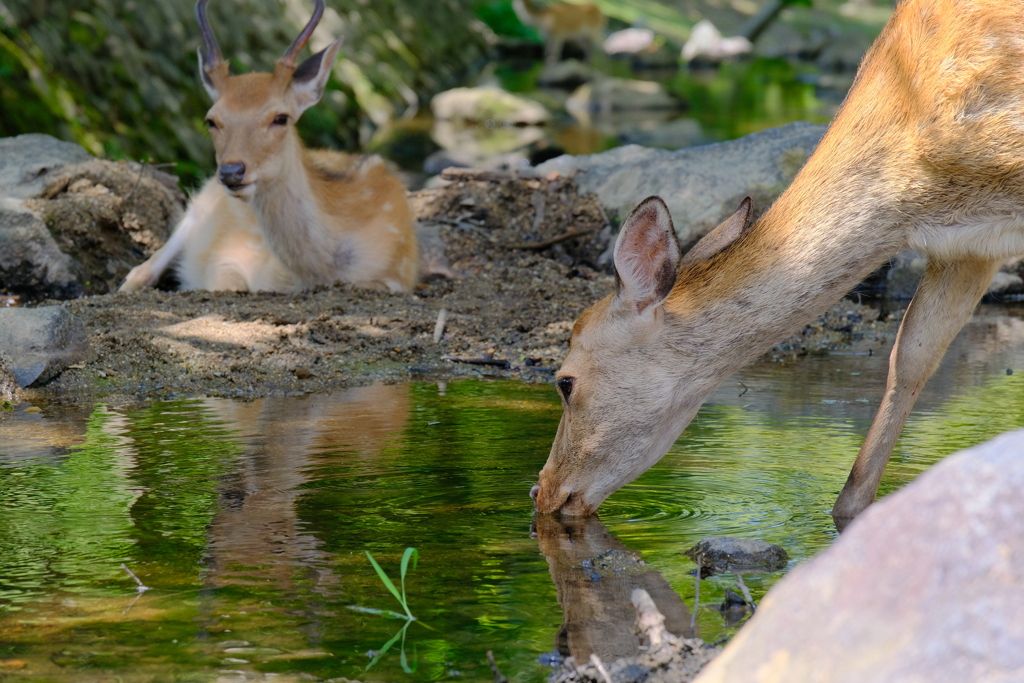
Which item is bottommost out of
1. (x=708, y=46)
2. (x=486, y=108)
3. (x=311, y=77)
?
(x=486, y=108)

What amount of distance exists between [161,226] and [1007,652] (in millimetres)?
9012

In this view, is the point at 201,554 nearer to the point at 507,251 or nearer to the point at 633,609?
the point at 633,609

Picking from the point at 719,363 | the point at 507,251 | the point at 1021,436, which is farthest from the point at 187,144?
the point at 1021,436

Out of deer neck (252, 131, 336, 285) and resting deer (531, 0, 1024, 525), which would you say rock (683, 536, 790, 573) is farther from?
deer neck (252, 131, 336, 285)

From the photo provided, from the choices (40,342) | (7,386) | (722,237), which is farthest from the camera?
(40,342)

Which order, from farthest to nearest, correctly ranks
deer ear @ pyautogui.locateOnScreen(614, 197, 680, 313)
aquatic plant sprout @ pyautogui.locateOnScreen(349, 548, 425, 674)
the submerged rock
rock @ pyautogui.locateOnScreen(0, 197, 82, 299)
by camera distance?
rock @ pyautogui.locateOnScreen(0, 197, 82, 299) < deer ear @ pyautogui.locateOnScreen(614, 197, 680, 313) < aquatic plant sprout @ pyautogui.locateOnScreen(349, 548, 425, 674) < the submerged rock

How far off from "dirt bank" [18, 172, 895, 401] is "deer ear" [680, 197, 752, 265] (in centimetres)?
238

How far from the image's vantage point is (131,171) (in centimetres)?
1002

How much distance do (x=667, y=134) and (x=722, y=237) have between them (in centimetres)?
1504

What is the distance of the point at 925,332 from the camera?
4.73 meters

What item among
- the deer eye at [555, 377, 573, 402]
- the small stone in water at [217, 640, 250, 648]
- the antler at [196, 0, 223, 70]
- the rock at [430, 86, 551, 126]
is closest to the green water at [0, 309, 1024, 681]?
the small stone in water at [217, 640, 250, 648]

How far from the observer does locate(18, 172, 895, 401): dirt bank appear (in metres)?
6.65

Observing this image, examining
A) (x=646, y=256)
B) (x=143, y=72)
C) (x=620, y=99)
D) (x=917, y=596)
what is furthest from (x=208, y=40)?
(x=620, y=99)

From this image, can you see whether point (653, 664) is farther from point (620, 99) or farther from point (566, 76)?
point (566, 76)
